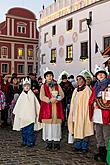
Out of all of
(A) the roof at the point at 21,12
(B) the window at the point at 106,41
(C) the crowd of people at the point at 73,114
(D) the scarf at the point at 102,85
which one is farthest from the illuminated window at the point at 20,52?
(D) the scarf at the point at 102,85

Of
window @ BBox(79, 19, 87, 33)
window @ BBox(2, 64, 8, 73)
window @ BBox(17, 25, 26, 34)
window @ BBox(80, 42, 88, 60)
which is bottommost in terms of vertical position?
window @ BBox(80, 42, 88, 60)

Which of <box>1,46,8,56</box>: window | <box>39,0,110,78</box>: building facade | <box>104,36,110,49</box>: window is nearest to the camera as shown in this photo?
<box>104,36,110,49</box>: window

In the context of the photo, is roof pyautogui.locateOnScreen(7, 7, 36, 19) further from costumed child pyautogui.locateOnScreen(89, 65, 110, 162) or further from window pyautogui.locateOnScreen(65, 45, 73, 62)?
costumed child pyautogui.locateOnScreen(89, 65, 110, 162)

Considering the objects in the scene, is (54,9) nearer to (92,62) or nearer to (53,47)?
(53,47)

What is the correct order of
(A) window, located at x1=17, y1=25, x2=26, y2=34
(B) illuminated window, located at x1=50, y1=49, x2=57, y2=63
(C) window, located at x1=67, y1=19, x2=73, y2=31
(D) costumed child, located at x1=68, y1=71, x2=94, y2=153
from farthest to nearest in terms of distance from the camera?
(A) window, located at x1=17, y1=25, x2=26, y2=34 → (B) illuminated window, located at x1=50, y1=49, x2=57, y2=63 → (C) window, located at x1=67, y1=19, x2=73, y2=31 → (D) costumed child, located at x1=68, y1=71, x2=94, y2=153

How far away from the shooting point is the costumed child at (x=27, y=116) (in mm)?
8109

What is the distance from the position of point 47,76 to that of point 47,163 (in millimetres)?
2224

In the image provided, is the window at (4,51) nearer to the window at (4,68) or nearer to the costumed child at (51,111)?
the window at (4,68)

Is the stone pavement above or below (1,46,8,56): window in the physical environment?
below

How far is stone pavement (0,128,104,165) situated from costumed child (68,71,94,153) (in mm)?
323

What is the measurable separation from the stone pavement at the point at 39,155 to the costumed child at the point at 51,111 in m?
0.32

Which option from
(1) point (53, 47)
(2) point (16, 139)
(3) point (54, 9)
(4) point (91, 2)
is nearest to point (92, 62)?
(4) point (91, 2)

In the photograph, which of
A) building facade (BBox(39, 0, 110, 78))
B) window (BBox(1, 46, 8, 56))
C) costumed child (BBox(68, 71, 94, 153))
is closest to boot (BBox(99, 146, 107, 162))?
costumed child (BBox(68, 71, 94, 153))

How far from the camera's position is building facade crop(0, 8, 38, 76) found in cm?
4294
